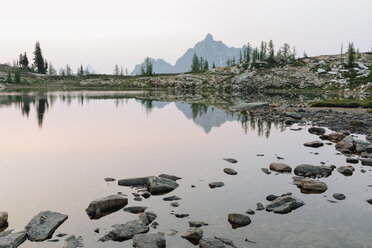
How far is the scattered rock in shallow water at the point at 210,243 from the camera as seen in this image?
9.43m

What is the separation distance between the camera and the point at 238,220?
11211 millimetres

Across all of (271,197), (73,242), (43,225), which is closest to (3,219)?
(43,225)

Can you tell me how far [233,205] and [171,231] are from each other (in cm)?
360

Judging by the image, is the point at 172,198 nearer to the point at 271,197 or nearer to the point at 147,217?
the point at 147,217

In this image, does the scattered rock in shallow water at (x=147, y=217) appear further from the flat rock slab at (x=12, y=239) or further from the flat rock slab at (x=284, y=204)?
the flat rock slab at (x=284, y=204)

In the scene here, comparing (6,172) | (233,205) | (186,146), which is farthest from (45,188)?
(186,146)

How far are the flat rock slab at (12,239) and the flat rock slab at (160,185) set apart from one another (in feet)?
19.6

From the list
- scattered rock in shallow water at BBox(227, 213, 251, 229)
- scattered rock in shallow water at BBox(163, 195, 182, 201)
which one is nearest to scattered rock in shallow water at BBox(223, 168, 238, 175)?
scattered rock in shallow water at BBox(163, 195, 182, 201)

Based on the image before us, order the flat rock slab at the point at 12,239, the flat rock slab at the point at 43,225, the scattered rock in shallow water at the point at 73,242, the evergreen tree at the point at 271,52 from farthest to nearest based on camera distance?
the evergreen tree at the point at 271,52
the flat rock slab at the point at 43,225
the scattered rock in shallow water at the point at 73,242
the flat rock slab at the point at 12,239

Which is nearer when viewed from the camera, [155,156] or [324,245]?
[324,245]

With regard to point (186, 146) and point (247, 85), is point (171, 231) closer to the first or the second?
point (186, 146)

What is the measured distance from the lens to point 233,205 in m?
12.9

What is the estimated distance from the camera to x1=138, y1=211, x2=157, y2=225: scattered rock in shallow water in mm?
11180

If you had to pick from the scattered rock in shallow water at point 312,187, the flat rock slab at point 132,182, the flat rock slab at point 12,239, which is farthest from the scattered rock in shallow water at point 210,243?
the scattered rock in shallow water at point 312,187
